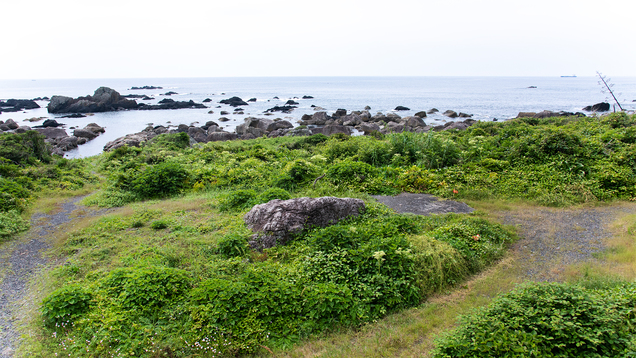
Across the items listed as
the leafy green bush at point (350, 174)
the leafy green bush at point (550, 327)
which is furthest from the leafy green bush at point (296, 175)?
the leafy green bush at point (550, 327)

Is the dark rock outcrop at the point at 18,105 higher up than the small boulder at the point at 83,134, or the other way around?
the dark rock outcrop at the point at 18,105

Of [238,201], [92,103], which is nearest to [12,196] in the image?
[238,201]

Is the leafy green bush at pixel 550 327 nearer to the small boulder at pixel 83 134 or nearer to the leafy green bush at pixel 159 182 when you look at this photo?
the leafy green bush at pixel 159 182

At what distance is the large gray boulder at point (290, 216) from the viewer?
26.9 feet

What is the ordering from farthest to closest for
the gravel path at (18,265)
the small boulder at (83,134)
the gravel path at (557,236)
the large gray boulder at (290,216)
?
the small boulder at (83,134)
the large gray boulder at (290,216)
the gravel path at (557,236)
the gravel path at (18,265)

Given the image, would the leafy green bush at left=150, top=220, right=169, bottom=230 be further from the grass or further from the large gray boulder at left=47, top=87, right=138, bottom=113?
the large gray boulder at left=47, top=87, right=138, bottom=113

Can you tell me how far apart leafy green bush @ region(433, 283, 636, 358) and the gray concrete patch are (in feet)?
17.2

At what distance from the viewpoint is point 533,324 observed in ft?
13.8

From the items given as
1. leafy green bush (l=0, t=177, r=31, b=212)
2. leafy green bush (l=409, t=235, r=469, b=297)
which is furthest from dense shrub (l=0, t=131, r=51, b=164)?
leafy green bush (l=409, t=235, r=469, b=297)

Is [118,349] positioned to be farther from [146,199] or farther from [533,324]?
[146,199]

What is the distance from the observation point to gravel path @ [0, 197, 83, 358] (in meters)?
5.62

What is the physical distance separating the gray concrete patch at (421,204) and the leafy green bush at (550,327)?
17.2 ft

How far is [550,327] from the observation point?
4.03 m

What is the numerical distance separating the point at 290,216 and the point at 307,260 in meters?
1.86
